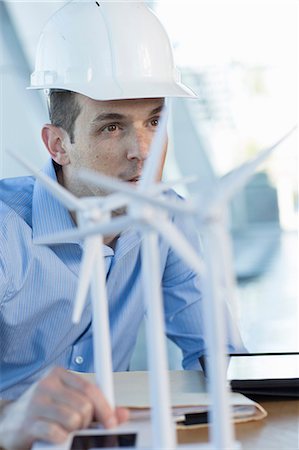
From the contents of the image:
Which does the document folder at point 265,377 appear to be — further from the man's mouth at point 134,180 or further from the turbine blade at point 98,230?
the turbine blade at point 98,230

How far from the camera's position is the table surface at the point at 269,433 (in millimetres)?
1805

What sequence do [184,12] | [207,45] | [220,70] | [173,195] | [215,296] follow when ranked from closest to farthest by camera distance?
[215,296], [173,195], [184,12], [207,45], [220,70]

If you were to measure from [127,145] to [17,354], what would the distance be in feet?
1.99

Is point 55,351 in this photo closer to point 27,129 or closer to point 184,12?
point 27,129

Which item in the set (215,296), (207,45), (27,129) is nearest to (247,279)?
(207,45)

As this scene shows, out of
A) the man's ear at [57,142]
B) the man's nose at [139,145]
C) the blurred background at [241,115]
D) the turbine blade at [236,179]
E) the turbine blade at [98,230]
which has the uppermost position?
the blurred background at [241,115]

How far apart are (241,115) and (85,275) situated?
898cm

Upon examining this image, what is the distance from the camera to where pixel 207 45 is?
9172 millimetres

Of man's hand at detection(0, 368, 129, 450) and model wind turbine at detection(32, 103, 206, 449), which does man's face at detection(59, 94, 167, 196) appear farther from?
model wind turbine at detection(32, 103, 206, 449)

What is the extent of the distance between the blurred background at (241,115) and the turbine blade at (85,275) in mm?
5026

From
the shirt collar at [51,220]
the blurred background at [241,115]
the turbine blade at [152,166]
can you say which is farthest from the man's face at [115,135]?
the blurred background at [241,115]

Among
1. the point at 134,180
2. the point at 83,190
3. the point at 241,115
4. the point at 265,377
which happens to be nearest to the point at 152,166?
the point at 265,377

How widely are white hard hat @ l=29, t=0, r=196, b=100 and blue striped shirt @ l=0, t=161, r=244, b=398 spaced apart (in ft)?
1.04

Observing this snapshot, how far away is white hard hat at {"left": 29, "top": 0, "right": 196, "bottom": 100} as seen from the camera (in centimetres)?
263
